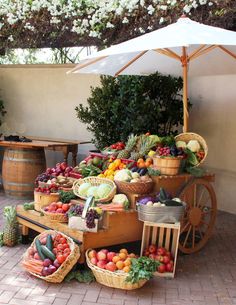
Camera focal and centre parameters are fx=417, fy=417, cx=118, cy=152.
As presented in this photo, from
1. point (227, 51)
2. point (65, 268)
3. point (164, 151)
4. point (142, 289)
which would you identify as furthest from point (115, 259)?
point (227, 51)

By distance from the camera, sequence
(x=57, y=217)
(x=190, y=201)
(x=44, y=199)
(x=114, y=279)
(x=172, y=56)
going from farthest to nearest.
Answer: (x=172, y=56)
(x=190, y=201)
(x=44, y=199)
(x=57, y=217)
(x=114, y=279)

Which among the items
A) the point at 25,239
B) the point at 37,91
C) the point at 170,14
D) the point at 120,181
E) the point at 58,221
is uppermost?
the point at 170,14

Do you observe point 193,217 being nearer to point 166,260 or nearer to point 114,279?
point 166,260

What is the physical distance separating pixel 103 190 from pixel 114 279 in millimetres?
1094

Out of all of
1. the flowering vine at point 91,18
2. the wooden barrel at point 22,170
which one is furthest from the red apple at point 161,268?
the flowering vine at point 91,18

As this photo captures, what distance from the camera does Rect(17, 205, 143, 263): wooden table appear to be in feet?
13.5

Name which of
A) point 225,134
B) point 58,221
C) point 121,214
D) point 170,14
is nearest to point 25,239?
point 58,221

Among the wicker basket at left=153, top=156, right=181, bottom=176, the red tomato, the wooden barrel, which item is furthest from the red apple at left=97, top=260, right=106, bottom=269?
the wooden barrel

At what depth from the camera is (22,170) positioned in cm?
712

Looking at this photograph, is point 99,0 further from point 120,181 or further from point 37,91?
point 120,181

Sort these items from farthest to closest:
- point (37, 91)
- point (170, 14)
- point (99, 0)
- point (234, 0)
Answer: point (37, 91) < point (99, 0) < point (170, 14) < point (234, 0)

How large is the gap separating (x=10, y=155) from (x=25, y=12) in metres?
3.13

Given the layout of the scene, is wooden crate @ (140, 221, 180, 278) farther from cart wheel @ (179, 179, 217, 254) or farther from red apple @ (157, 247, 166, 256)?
cart wheel @ (179, 179, 217, 254)

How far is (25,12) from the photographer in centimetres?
843
